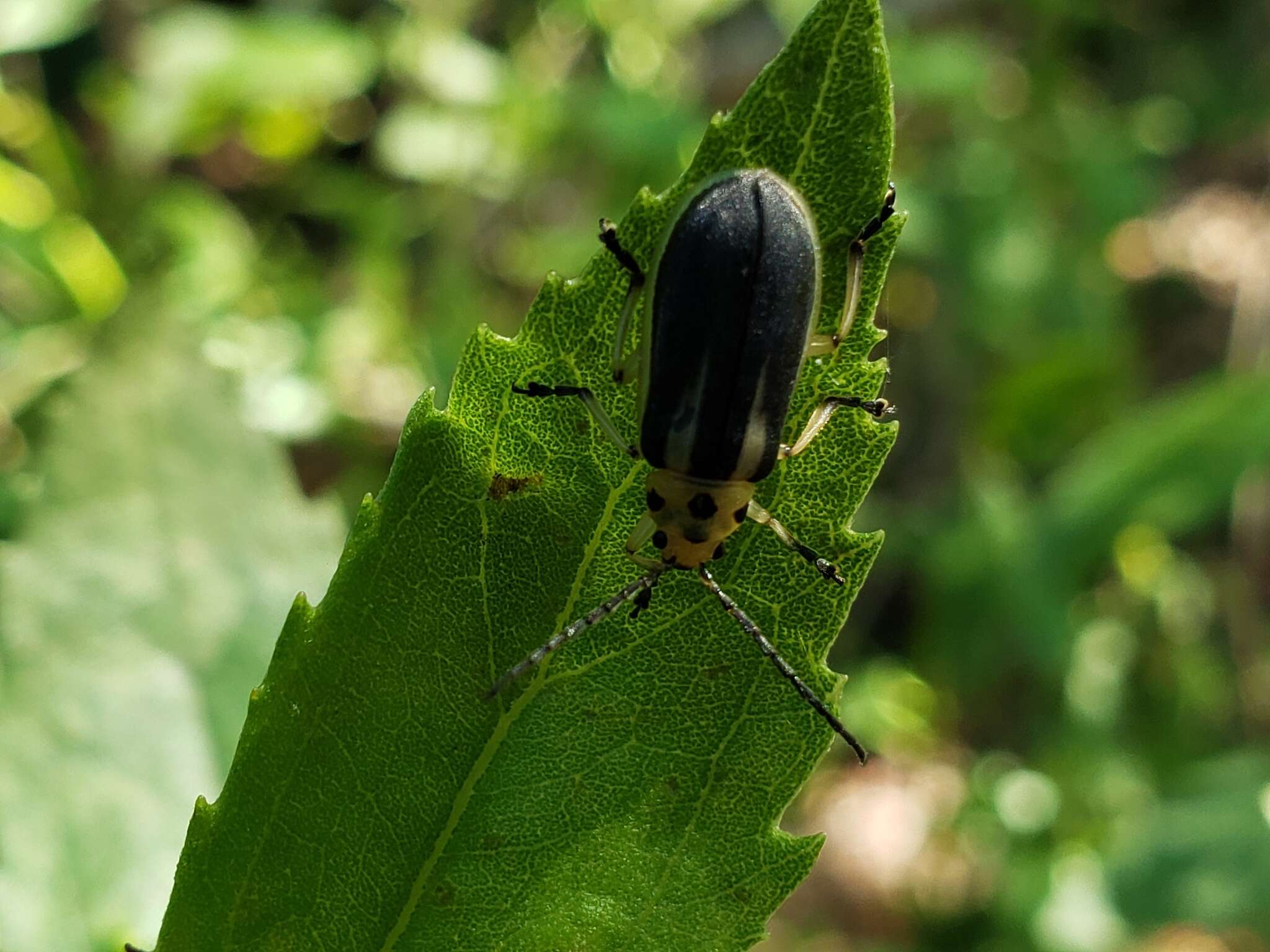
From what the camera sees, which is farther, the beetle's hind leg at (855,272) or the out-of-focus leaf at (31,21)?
the out-of-focus leaf at (31,21)

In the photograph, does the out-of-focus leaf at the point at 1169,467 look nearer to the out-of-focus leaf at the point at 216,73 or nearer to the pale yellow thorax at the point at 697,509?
the pale yellow thorax at the point at 697,509

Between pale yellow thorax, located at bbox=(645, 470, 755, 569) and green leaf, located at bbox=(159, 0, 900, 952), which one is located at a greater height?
pale yellow thorax, located at bbox=(645, 470, 755, 569)

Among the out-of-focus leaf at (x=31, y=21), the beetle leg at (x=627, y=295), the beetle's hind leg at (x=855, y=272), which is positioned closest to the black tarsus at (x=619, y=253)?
the beetle leg at (x=627, y=295)

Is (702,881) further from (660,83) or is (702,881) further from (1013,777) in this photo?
(660,83)

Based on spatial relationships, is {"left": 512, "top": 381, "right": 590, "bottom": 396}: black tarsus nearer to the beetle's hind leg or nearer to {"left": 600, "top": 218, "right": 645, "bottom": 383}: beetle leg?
{"left": 600, "top": 218, "right": 645, "bottom": 383}: beetle leg

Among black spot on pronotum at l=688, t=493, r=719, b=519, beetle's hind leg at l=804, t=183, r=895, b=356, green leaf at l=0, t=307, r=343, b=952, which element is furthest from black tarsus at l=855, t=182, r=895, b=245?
green leaf at l=0, t=307, r=343, b=952

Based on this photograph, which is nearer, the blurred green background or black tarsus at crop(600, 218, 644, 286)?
black tarsus at crop(600, 218, 644, 286)
